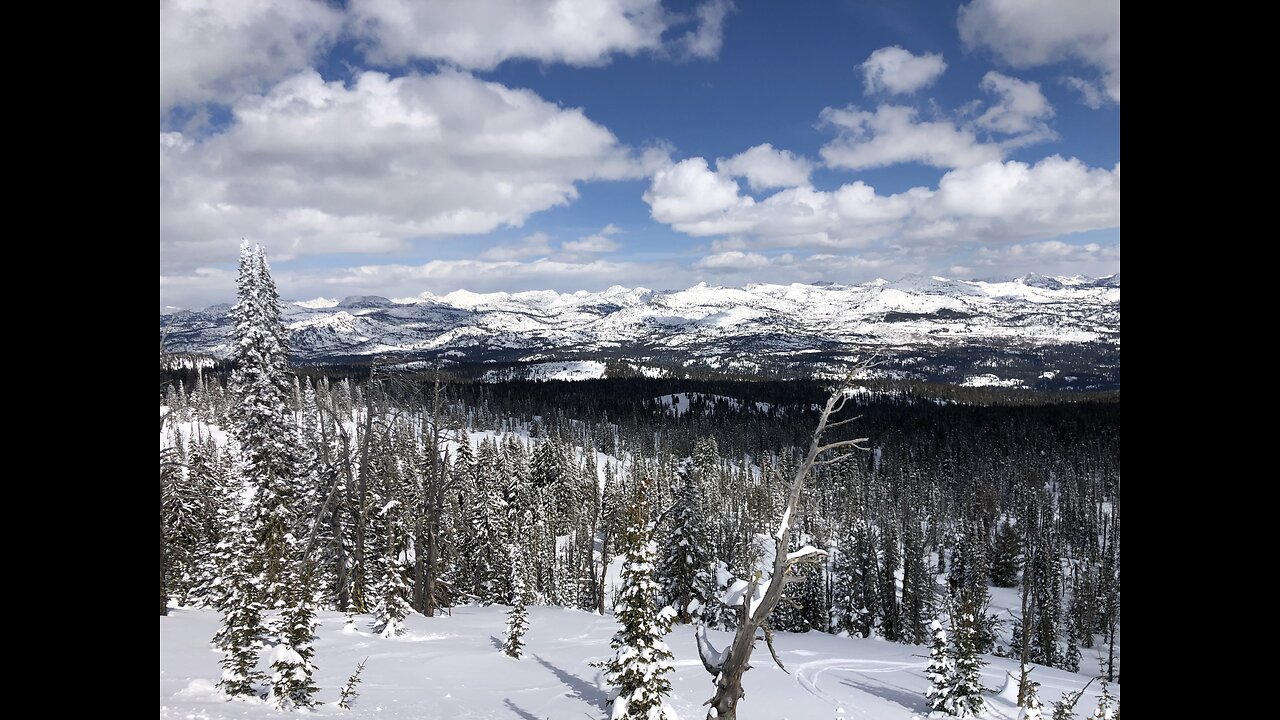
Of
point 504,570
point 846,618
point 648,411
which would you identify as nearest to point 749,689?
point 504,570

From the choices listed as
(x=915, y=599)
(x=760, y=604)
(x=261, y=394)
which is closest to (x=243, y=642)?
(x=760, y=604)

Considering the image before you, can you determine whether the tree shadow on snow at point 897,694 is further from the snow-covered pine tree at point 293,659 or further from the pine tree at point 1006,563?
the pine tree at point 1006,563

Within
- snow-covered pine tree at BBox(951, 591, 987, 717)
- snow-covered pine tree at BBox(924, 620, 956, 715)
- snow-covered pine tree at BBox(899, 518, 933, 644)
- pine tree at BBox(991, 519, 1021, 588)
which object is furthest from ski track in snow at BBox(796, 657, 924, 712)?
pine tree at BBox(991, 519, 1021, 588)

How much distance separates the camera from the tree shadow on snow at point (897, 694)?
24766 mm

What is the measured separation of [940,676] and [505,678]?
17.2 meters

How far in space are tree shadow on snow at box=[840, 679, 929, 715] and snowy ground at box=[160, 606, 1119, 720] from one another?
0.27 feet

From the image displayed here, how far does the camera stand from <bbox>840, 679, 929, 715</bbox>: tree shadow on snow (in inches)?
975

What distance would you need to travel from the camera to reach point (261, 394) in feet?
81.8

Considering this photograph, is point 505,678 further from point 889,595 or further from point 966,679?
point 889,595

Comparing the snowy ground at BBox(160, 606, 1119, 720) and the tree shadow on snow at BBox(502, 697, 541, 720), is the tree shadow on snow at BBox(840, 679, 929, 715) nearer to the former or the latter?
the snowy ground at BBox(160, 606, 1119, 720)

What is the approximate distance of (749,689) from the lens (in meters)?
20.9
